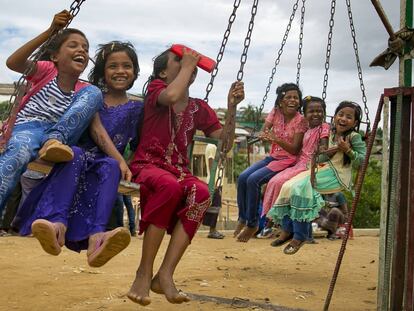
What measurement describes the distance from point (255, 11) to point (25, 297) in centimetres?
317

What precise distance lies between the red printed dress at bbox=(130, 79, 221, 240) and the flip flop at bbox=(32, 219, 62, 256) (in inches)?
24.3

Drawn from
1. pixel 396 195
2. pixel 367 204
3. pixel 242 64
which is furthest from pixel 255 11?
pixel 367 204

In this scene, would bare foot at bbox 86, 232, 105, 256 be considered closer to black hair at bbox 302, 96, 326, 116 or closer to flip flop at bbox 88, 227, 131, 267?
flip flop at bbox 88, 227, 131, 267

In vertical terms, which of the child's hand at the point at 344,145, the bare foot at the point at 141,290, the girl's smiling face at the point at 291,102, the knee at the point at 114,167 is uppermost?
the girl's smiling face at the point at 291,102

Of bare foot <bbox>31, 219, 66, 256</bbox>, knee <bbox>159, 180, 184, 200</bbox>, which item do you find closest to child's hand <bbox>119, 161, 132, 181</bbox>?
knee <bbox>159, 180, 184, 200</bbox>

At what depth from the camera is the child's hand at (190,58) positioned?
4527mm

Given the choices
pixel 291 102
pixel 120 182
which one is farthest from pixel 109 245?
pixel 291 102

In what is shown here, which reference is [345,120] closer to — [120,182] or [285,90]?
[285,90]

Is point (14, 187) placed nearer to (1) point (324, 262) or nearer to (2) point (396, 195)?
(2) point (396, 195)

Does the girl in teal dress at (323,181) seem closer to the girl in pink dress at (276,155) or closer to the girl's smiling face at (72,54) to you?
the girl in pink dress at (276,155)

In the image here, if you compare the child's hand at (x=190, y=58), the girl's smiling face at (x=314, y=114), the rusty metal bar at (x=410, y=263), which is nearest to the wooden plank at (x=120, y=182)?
the child's hand at (x=190, y=58)

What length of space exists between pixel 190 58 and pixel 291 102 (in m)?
2.17

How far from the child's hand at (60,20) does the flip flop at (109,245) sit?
1.27 metres

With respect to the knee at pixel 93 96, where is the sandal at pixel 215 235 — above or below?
below
